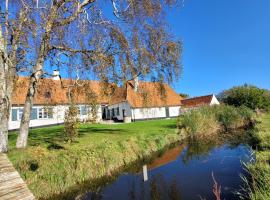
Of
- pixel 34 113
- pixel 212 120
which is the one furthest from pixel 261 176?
pixel 34 113

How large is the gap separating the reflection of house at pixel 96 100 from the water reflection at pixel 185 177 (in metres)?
3.06

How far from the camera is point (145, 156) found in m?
13.2

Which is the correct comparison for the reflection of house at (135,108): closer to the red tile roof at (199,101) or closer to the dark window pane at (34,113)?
the red tile roof at (199,101)

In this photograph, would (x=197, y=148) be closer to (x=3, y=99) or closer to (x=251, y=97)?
(x=3, y=99)

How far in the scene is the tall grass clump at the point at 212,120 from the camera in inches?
760

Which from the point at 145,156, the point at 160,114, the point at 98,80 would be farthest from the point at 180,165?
the point at 160,114

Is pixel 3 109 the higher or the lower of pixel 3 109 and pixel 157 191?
the higher

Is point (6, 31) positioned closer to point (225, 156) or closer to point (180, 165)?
point (180, 165)

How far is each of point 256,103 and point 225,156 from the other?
32918 mm

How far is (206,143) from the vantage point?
17.2m

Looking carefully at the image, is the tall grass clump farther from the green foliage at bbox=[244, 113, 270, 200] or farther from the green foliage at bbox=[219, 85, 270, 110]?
the green foliage at bbox=[219, 85, 270, 110]

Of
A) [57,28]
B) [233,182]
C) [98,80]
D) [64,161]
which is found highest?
[57,28]

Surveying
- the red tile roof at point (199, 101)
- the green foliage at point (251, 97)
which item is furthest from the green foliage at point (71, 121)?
the red tile roof at point (199, 101)

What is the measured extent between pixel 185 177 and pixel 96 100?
5294mm
